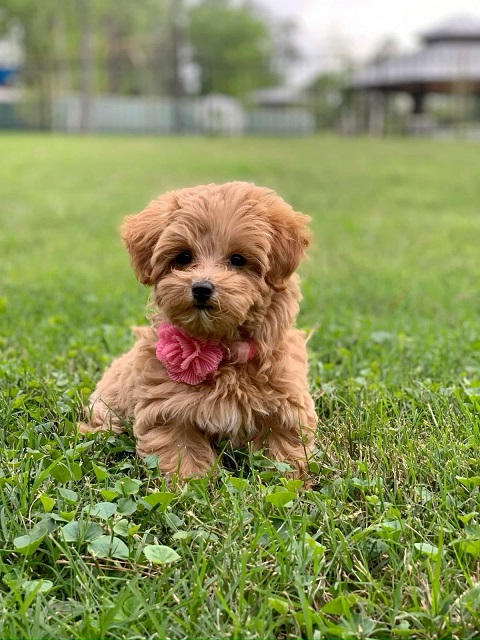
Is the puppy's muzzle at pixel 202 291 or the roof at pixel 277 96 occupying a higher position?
the roof at pixel 277 96

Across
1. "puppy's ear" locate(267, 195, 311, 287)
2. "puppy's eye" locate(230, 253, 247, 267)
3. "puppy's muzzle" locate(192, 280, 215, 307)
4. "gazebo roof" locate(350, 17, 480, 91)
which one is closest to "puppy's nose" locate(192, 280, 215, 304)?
"puppy's muzzle" locate(192, 280, 215, 307)

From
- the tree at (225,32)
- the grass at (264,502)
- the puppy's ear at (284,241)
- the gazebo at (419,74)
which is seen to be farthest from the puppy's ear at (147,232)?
the tree at (225,32)

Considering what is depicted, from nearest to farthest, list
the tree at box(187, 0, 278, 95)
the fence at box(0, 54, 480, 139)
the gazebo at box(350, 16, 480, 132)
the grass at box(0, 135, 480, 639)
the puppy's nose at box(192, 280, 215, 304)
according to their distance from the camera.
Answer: the grass at box(0, 135, 480, 639)
the puppy's nose at box(192, 280, 215, 304)
the fence at box(0, 54, 480, 139)
the gazebo at box(350, 16, 480, 132)
the tree at box(187, 0, 278, 95)

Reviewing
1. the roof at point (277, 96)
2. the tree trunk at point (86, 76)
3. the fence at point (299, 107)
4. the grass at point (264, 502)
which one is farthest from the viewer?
the roof at point (277, 96)

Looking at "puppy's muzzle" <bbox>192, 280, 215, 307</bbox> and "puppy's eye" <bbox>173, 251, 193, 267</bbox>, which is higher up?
"puppy's eye" <bbox>173, 251, 193, 267</bbox>

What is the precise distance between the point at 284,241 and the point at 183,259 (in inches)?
15.1

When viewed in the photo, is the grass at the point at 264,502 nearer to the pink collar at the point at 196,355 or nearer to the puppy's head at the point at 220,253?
the pink collar at the point at 196,355

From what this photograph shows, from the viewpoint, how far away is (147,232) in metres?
2.84

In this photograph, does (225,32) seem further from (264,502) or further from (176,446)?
(264,502)

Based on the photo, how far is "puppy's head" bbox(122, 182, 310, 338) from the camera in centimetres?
262

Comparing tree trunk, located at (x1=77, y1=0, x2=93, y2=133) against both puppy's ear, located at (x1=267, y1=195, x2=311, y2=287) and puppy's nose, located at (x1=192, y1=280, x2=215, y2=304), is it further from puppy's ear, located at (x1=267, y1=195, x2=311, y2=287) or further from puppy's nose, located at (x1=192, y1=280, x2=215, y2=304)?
puppy's nose, located at (x1=192, y1=280, x2=215, y2=304)

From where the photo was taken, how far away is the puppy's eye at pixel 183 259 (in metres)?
2.77

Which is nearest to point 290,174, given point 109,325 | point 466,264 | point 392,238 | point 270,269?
point 392,238

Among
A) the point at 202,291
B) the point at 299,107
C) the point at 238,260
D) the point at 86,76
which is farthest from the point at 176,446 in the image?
the point at 299,107
